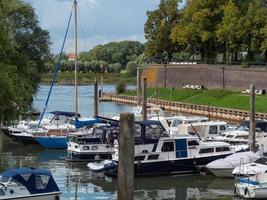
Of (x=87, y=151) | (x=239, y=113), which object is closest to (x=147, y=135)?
(x=87, y=151)

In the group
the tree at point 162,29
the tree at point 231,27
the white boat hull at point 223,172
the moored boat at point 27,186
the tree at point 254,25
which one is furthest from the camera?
the tree at point 162,29

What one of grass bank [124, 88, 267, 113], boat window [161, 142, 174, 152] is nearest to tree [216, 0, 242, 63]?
grass bank [124, 88, 267, 113]

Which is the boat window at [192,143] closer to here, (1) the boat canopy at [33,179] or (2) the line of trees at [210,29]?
(1) the boat canopy at [33,179]

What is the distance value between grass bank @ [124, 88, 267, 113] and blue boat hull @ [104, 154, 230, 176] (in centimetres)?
3751

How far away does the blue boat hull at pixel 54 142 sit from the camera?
49.8 metres

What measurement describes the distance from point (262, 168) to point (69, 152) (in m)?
15.4

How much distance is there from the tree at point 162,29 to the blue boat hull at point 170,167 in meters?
75.9

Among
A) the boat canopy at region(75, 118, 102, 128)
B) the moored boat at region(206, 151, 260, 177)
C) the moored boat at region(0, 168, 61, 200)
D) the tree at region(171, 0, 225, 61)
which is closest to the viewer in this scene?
the moored boat at region(0, 168, 61, 200)

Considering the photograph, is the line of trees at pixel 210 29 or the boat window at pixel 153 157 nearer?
the boat window at pixel 153 157

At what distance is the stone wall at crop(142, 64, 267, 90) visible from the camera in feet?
297

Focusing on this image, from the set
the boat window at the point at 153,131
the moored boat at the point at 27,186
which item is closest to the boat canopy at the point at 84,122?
the boat window at the point at 153,131

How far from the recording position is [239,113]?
76.1 meters

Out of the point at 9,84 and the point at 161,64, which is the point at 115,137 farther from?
the point at 161,64

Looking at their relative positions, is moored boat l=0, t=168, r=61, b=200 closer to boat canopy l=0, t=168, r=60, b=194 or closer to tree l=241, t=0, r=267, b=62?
boat canopy l=0, t=168, r=60, b=194
